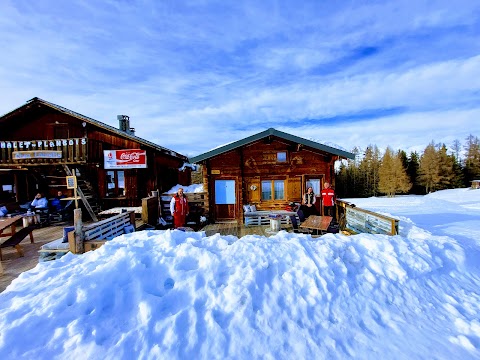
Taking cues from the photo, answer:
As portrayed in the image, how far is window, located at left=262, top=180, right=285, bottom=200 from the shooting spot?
11.3 meters

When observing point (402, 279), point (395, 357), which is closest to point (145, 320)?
point (395, 357)

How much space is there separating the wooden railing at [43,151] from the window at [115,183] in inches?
60.3

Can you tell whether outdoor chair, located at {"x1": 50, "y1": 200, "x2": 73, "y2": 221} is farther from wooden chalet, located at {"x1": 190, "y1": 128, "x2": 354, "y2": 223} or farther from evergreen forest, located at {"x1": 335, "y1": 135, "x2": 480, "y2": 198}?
evergreen forest, located at {"x1": 335, "y1": 135, "x2": 480, "y2": 198}

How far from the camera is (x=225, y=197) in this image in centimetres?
1132

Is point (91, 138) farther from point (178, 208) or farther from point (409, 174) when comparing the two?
point (409, 174)

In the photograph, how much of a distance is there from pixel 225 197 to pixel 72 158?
331 inches

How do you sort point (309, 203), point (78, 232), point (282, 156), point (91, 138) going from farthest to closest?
point (91, 138) → point (282, 156) → point (309, 203) → point (78, 232)

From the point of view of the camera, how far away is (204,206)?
37.1 feet

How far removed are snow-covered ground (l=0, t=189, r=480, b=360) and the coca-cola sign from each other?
8223 millimetres

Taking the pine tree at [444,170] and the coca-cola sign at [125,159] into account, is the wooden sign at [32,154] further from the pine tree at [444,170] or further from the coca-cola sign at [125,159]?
the pine tree at [444,170]

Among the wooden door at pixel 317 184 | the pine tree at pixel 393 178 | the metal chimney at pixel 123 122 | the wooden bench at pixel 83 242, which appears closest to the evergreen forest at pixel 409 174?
the pine tree at pixel 393 178

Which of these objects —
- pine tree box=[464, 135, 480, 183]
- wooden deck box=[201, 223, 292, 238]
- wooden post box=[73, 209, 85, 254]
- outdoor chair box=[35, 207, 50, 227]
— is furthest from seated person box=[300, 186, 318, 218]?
pine tree box=[464, 135, 480, 183]

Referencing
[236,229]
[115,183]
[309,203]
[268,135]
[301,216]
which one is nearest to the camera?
[301,216]

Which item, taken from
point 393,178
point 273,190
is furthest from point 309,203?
point 393,178
